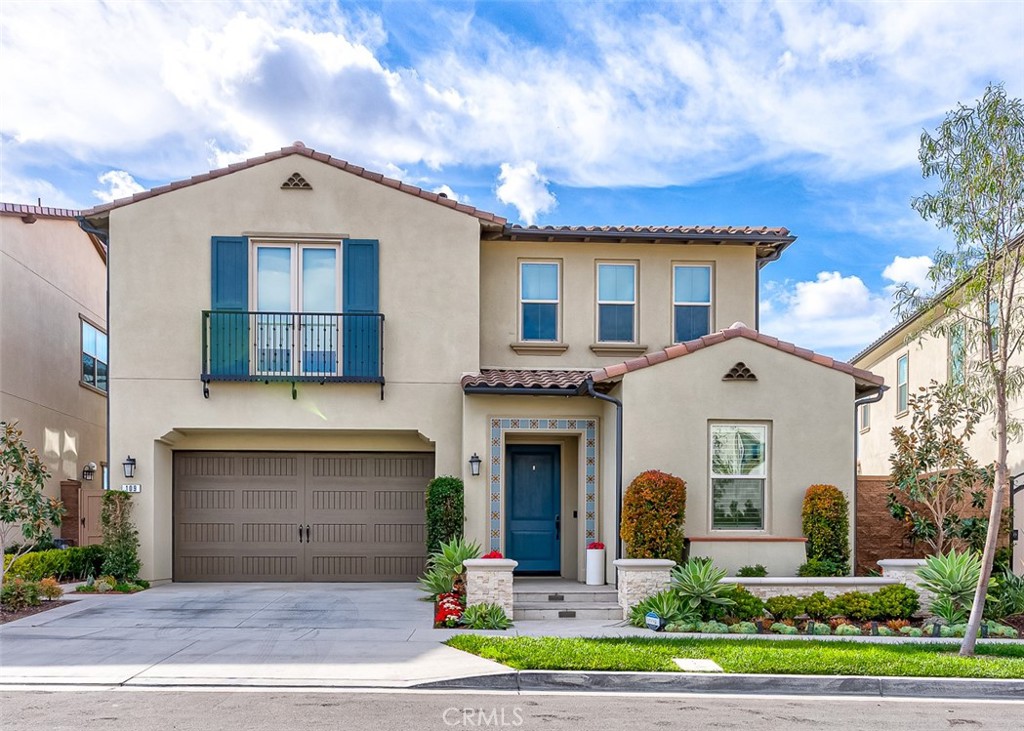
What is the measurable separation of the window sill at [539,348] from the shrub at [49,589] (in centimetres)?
848

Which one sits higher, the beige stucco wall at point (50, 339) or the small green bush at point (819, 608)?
the beige stucco wall at point (50, 339)

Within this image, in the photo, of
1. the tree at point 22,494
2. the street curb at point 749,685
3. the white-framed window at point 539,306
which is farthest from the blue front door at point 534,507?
the tree at point 22,494

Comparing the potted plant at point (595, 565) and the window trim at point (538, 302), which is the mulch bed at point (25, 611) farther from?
the window trim at point (538, 302)

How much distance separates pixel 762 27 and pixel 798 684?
10.2 meters

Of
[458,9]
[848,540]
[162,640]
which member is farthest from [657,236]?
[162,640]

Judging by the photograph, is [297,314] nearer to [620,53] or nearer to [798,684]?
[620,53]

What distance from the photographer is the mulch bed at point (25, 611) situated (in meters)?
12.1

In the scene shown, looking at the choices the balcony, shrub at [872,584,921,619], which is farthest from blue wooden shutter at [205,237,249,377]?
shrub at [872,584,921,619]

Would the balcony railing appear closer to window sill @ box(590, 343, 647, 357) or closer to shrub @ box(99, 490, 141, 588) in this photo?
shrub @ box(99, 490, 141, 588)

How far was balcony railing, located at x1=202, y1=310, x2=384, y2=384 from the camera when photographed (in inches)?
598

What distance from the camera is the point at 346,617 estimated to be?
1215 cm

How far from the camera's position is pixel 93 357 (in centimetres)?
2158

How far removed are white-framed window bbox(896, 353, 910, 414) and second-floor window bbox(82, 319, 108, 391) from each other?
19.7 meters
